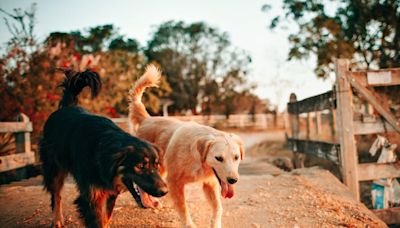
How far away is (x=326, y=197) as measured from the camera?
483 cm

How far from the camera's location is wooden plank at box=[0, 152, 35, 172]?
6.35 metres

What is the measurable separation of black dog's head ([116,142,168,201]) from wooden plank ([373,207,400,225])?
425cm

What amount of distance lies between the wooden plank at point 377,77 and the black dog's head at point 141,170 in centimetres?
422

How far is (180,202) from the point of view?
12.2 feet

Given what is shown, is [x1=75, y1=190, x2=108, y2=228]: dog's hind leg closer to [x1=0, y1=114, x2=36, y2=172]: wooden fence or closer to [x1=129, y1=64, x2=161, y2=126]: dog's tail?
[x1=129, y1=64, x2=161, y2=126]: dog's tail

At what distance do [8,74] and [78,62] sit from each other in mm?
3850

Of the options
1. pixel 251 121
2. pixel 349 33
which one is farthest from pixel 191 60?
pixel 349 33

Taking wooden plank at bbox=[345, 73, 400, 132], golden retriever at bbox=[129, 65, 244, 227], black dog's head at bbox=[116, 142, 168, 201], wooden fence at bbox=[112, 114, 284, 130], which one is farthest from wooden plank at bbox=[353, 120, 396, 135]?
wooden fence at bbox=[112, 114, 284, 130]

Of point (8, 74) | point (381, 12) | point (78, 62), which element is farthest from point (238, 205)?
point (381, 12)

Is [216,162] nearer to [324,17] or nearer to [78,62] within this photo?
[78,62]

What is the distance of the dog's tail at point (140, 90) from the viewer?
538cm

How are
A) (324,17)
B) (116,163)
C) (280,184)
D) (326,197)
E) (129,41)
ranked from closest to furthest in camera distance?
(116,163), (326,197), (280,184), (324,17), (129,41)

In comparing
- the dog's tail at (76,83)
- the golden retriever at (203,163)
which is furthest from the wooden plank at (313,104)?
the dog's tail at (76,83)

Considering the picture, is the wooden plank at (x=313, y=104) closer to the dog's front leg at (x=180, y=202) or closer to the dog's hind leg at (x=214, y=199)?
the dog's hind leg at (x=214, y=199)
